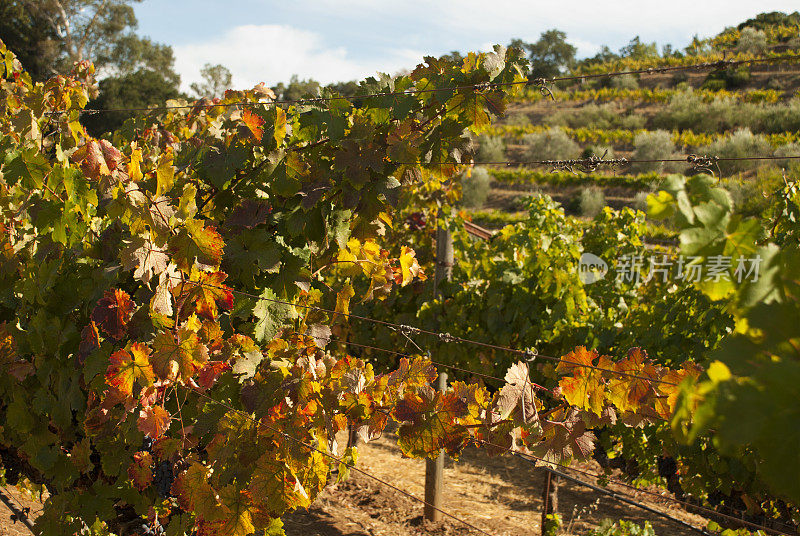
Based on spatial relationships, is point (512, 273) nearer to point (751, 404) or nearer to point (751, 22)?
point (751, 404)

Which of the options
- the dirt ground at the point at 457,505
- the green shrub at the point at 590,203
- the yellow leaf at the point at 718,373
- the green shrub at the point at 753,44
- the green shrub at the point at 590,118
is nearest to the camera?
the yellow leaf at the point at 718,373

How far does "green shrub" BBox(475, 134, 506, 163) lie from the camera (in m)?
25.0

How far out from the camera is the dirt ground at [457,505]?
4.24 meters

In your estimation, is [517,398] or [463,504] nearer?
[517,398]

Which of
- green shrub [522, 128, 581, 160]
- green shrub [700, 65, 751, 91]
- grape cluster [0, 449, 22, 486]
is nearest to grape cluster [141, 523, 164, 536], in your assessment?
grape cluster [0, 449, 22, 486]

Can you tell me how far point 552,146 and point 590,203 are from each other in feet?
18.0

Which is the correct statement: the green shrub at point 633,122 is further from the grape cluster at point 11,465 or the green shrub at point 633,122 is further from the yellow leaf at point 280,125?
the yellow leaf at point 280,125

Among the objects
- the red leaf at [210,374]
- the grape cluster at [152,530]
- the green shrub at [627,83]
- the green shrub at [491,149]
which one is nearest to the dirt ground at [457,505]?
the grape cluster at [152,530]

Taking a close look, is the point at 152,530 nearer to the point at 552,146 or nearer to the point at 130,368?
the point at 130,368

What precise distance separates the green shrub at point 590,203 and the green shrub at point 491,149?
4.34m

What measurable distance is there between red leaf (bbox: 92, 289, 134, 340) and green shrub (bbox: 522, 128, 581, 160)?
2394 centimetres

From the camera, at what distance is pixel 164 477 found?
2.29m

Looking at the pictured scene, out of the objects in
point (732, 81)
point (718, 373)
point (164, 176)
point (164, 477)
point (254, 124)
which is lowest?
point (164, 477)

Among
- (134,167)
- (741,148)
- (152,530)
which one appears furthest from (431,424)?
(741,148)
